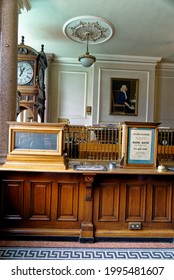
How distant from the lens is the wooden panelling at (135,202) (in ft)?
8.09

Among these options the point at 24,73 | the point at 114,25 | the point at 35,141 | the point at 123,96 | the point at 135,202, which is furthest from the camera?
the point at 123,96

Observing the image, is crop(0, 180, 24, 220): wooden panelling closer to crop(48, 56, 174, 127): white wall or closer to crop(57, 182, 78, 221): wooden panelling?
crop(57, 182, 78, 221): wooden panelling

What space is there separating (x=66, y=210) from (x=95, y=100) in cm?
448

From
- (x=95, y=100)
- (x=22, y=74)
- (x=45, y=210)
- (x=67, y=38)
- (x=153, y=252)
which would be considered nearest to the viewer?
(x=153, y=252)

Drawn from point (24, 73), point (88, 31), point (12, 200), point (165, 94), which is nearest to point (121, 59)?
point (165, 94)

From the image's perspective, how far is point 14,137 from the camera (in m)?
2.35

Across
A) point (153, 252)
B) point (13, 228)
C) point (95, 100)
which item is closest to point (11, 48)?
point (13, 228)

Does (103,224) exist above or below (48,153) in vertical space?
below

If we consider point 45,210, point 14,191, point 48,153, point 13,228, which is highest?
point 48,153

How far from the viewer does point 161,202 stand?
250 cm

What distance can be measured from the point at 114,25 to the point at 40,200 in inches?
145

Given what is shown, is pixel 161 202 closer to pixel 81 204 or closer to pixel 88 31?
pixel 81 204

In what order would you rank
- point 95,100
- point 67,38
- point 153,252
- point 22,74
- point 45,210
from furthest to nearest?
point 95,100 < point 67,38 < point 22,74 < point 45,210 < point 153,252

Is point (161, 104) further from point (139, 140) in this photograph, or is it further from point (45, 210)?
point (45, 210)
